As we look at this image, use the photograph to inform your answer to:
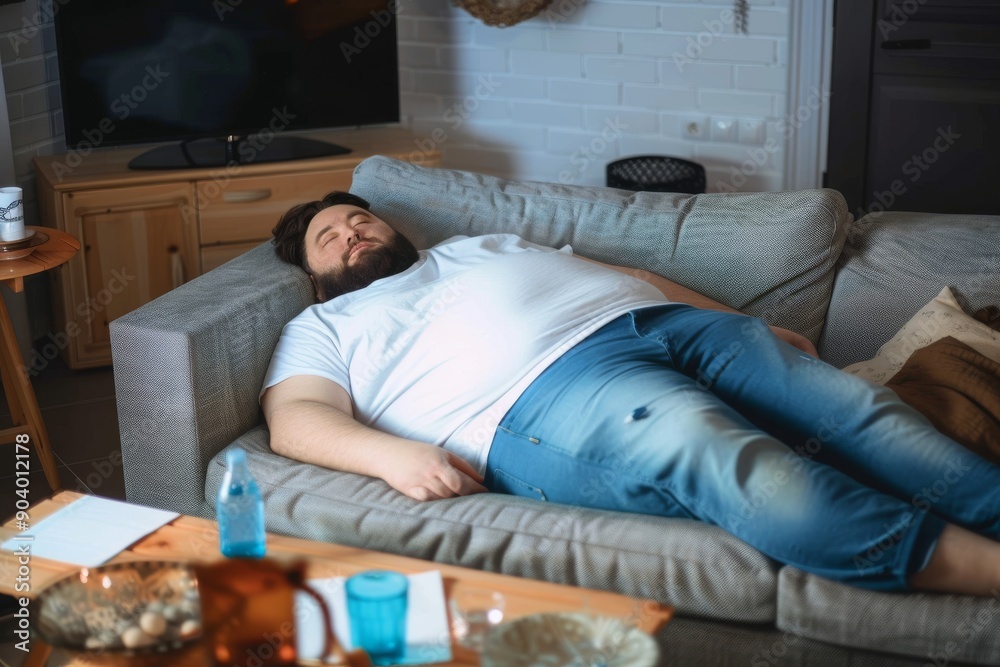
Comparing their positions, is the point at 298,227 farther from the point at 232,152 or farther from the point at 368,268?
the point at 232,152

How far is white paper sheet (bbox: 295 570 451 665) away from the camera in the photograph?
127 cm

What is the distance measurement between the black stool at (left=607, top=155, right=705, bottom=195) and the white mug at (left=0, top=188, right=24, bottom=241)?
1.87 m

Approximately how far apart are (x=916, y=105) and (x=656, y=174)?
0.84 m

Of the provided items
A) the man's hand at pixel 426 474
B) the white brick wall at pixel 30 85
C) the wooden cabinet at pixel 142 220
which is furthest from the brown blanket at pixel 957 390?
the white brick wall at pixel 30 85

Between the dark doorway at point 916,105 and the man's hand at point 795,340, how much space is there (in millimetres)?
1641

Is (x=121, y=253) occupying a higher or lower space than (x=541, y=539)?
higher

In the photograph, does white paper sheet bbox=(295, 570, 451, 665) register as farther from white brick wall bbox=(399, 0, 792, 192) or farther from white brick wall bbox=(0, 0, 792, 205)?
white brick wall bbox=(399, 0, 792, 192)

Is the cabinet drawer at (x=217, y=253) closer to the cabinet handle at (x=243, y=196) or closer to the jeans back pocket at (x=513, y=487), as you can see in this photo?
the cabinet handle at (x=243, y=196)

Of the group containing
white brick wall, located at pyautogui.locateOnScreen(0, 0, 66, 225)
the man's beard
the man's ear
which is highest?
white brick wall, located at pyautogui.locateOnScreen(0, 0, 66, 225)

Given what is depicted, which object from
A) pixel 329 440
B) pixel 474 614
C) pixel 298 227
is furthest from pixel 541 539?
pixel 298 227

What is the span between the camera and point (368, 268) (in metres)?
2.13

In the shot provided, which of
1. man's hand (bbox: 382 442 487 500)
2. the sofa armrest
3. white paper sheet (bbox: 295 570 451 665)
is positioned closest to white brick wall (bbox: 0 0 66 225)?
the sofa armrest

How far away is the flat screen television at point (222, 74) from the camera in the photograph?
315 cm

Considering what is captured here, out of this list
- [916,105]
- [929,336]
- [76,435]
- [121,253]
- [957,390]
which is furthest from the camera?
[916,105]
